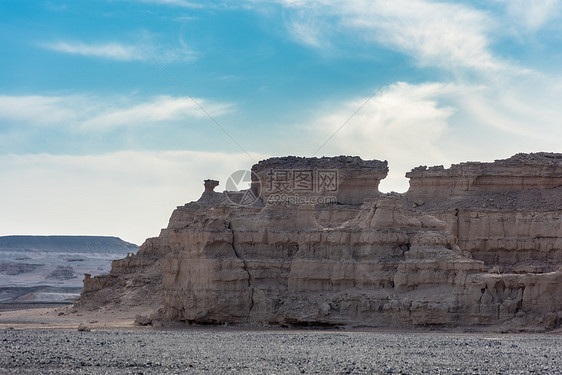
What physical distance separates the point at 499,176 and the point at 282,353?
3152cm

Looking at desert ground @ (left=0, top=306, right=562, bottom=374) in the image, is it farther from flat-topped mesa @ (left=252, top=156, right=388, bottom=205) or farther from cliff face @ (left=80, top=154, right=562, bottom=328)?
flat-topped mesa @ (left=252, top=156, right=388, bottom=205)

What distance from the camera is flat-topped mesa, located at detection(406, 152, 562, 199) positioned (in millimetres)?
56781

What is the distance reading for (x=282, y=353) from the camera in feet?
101

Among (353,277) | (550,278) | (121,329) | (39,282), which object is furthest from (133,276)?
(39,282)

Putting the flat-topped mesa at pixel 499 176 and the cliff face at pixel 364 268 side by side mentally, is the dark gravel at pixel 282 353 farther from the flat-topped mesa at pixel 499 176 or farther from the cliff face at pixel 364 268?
the flat-topped mesa at pixel 499 176

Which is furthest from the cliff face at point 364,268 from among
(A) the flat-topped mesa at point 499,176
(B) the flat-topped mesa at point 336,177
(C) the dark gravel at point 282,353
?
(B) the flat-topped mesa at point 336,177

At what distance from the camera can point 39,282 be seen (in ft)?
452

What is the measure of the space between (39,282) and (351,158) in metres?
91.1

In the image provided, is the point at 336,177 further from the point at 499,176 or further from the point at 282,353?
the point at 282,353

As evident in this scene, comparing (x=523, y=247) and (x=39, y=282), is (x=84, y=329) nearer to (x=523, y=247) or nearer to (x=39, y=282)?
(x=523, y=247)

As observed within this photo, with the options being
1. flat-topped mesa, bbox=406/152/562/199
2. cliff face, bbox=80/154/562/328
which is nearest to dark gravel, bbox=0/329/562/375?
cliff face, bbox=80/154/562/328

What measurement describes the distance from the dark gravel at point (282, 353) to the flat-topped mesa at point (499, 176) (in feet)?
75.9

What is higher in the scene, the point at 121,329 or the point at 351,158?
the point at 351,158

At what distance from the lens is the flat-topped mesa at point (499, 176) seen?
56.8 meters
